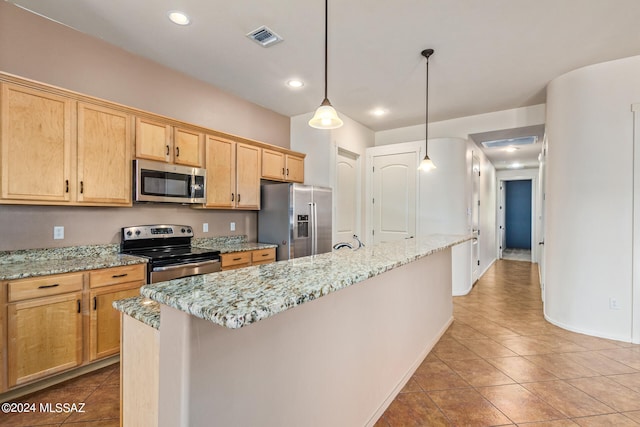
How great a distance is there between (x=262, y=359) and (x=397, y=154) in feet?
14.9

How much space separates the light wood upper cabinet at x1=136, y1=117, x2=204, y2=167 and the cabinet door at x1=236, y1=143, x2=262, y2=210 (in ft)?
1.72

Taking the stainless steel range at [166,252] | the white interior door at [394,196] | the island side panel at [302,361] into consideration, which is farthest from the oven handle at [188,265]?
the white interior door at [394,196]

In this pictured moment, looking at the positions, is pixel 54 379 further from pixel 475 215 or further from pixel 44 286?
pixel 475 215

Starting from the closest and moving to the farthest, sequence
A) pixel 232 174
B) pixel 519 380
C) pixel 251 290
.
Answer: pixel 251 290, pixel 519 380, pixel 232 174

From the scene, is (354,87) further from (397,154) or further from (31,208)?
(31,208)

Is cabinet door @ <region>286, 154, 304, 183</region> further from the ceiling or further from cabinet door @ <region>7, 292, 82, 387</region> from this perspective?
cabinet door @ <region>7, 292, 82, 387</region>

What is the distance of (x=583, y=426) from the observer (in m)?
1.87

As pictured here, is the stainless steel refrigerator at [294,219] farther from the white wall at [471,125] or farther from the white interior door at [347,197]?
the white wall at [471,125]

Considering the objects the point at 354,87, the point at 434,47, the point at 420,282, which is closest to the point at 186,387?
the point at 420,282

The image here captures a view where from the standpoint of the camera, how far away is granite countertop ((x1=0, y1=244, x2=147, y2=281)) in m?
2.11

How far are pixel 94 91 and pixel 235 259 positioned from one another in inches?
81.2

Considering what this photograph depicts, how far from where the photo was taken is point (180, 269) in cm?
286

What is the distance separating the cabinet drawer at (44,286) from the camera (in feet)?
6.61

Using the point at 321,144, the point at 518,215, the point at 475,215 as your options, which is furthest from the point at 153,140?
the point at 518,215
